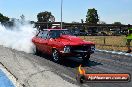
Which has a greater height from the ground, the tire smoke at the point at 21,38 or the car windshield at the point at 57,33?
the car windshield at the point at 57,33

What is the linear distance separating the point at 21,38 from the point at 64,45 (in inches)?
388

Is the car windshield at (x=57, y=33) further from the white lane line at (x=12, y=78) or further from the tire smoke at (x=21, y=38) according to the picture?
the white lane line at (x=12, y=78)

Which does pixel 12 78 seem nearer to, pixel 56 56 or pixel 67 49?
pixel 67 49

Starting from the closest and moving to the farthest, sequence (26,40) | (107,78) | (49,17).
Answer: (107,78) < (26,40) < (49,17)

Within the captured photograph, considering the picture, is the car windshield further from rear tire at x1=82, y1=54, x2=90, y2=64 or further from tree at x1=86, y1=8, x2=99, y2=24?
tree at x1=86, y1=8, x2=99, y2=24

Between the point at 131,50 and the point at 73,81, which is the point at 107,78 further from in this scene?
the point at 131,50

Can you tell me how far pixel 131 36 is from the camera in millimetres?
22453

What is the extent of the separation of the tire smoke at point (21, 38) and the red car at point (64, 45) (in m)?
3.78

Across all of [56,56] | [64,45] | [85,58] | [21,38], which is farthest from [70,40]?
[21,38]

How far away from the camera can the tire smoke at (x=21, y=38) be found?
2135cm

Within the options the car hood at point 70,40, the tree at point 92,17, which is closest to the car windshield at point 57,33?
the car hood at point 70,40

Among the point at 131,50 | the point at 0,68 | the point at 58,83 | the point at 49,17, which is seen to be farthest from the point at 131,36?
the point at 49,17

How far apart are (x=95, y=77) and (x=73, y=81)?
4.83m

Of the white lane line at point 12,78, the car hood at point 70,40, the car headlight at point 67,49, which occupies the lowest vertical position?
the white lane line at point 12,78
